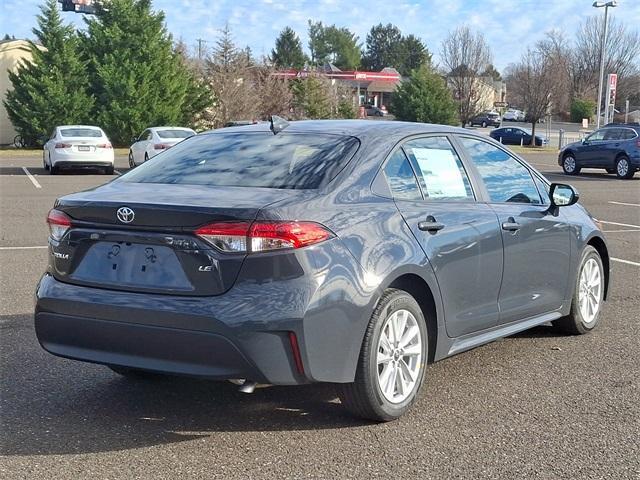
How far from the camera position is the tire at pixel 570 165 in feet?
88.8

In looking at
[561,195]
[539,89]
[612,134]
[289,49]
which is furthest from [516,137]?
[289,49]

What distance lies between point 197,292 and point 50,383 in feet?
→ 5.39

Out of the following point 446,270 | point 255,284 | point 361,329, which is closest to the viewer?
point 255,284

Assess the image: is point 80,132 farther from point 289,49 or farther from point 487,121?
point 289,49

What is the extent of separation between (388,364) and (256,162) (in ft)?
4.36

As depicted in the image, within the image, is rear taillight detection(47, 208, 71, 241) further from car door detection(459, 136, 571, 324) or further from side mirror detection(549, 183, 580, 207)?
side mirror detection(549, 183, 580, 207)

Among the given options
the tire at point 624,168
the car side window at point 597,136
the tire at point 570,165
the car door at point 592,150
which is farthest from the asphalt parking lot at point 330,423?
the tire at point 570,165

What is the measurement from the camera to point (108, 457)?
398 cm

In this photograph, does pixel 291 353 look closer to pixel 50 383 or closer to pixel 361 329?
pixel 361 329

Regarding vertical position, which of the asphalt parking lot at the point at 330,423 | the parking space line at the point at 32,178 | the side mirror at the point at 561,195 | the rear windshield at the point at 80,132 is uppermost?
the side mirror at the point at 561,195

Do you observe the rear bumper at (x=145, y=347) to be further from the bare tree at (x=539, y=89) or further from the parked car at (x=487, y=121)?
the parked car at (x=487, y=121)

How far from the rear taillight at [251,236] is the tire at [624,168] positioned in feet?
77.1

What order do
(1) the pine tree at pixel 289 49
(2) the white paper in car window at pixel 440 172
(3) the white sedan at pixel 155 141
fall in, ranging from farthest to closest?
(1) the pine tree at pixel 289 49
(3) the white sedan at pixel 155 141
(2) the white paper in car window at pixel 440 172

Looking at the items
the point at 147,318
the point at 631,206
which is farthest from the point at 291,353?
the point at 631,206
